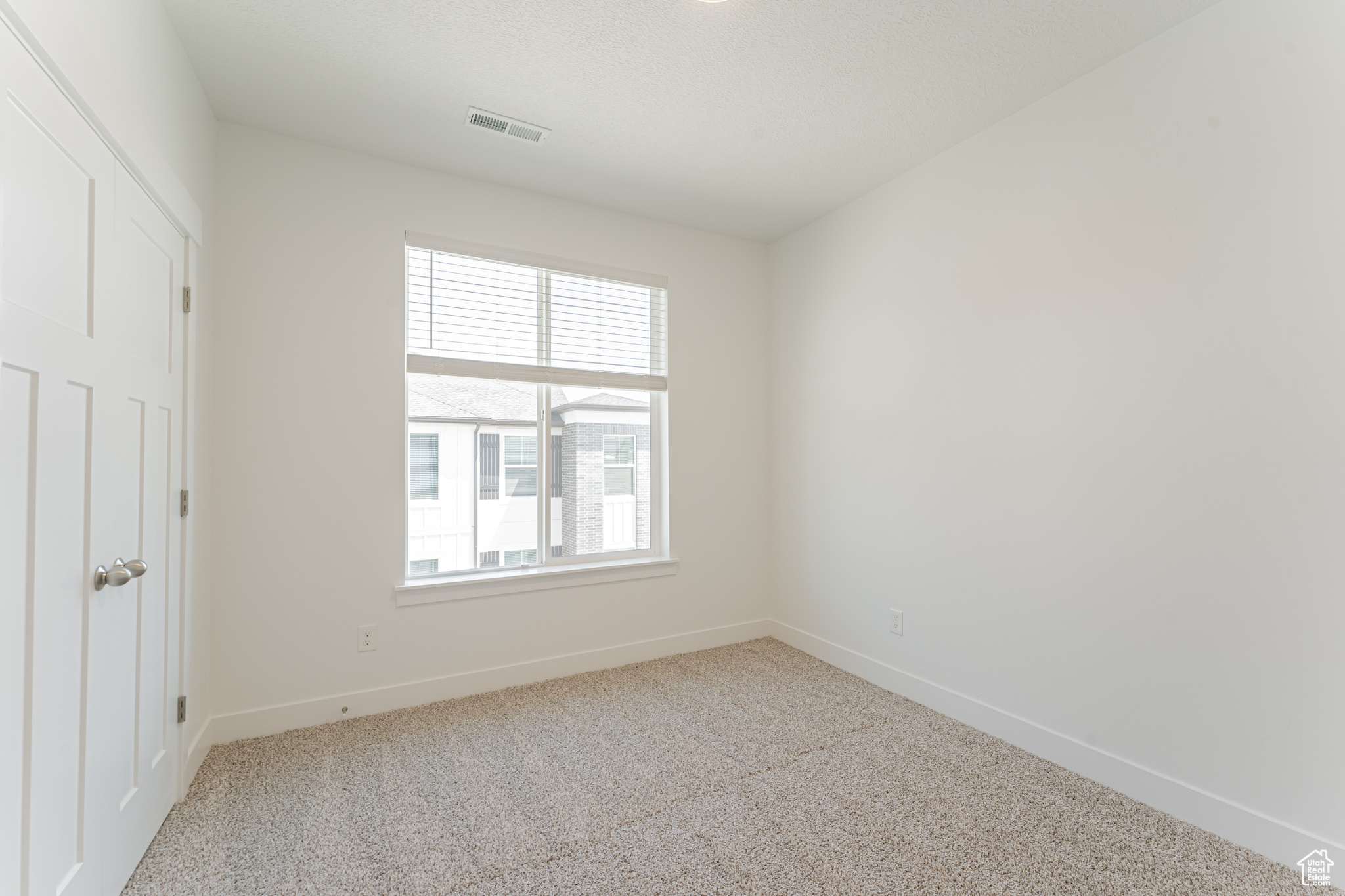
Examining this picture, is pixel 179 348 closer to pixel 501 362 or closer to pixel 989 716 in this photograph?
pixel 501 362

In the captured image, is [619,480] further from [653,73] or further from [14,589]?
[14,589]

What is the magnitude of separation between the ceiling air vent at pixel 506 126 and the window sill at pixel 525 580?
2113 millimetres

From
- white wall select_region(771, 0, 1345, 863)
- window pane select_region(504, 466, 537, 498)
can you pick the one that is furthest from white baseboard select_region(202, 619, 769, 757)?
white wall select_region(771, 0, 1345, 863)

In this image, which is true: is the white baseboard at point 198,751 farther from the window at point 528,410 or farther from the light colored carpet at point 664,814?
the window at point 528,410

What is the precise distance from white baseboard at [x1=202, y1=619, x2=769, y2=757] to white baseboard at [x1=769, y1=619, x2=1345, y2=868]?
0.98 meters


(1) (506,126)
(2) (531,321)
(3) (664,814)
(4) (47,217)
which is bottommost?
(3) (664,814)

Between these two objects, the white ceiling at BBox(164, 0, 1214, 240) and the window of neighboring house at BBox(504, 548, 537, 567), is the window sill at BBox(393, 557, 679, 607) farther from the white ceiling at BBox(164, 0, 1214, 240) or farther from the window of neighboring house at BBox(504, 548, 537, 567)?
the white ceiling at BBox(164, 0, 1214, 240)

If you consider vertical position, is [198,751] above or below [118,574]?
below

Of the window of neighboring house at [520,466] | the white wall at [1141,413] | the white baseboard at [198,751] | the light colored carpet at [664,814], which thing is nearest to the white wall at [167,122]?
the white baseboard at [198,751]

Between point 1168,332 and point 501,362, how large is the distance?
2850 mm

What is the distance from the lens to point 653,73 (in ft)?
7.44

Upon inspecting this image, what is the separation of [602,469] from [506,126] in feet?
5.98

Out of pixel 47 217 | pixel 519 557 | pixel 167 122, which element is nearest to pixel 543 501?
pixel 519 557

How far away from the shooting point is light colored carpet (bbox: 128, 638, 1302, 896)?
170 centimetres
